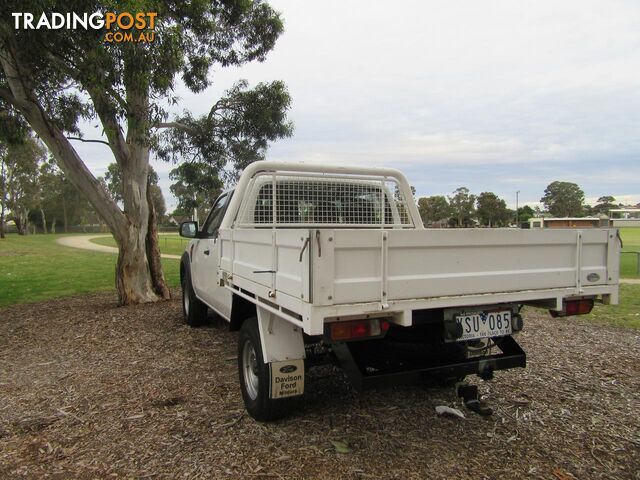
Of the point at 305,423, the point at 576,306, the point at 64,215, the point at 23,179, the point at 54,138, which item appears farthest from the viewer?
the point at 64,215

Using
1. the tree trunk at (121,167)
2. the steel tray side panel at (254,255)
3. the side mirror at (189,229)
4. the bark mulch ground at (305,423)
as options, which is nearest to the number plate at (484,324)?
the bark mulch ground at (305,423)

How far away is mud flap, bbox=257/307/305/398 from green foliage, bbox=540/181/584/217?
6671cm

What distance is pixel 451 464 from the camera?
286cm

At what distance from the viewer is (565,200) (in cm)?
6253

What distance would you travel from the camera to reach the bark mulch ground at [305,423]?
2852mm

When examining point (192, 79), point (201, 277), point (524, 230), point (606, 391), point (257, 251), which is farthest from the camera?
point (192, 79)

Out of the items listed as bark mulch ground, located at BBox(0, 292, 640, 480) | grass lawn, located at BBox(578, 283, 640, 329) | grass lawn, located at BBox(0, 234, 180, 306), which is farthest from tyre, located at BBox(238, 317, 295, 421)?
grass lawn, located at BBox(0, 234, 180, 306)

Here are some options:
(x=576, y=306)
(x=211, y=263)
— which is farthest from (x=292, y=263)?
(x=211, y=263)

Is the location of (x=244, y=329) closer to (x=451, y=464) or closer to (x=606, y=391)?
(x=451, y=464)

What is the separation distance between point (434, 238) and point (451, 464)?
1393 millimetres

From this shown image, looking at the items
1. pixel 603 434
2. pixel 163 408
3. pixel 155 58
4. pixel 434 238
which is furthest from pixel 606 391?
pixel 155 58

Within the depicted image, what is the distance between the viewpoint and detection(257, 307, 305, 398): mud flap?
3.17 meters

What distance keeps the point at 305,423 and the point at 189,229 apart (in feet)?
11.4

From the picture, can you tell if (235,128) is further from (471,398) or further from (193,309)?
(471,398)
